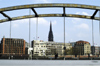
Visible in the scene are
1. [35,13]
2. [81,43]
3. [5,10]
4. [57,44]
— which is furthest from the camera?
[57,44]

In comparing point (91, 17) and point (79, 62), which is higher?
point (91, 17)

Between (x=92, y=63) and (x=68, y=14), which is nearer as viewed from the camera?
(x=92, y=63)

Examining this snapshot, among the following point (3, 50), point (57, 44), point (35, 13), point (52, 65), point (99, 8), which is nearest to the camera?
point (52, 65)

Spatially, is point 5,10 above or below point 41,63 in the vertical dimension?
above

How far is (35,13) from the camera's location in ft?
48.1

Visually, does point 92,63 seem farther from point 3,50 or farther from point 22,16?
point 3,50

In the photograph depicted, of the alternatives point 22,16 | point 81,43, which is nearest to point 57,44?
point 81,43

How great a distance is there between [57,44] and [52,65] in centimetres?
16585

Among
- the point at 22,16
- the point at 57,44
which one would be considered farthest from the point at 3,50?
the point at 22,16

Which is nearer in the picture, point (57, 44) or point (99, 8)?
point (99, 8)

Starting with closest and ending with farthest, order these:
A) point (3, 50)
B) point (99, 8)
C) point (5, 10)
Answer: point (99, 8)
point (5, 10)
point (3, 50)

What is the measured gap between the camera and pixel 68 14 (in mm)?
14727

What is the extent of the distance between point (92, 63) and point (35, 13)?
760 cm

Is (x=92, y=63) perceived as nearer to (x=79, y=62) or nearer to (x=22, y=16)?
(x=79, y=62)
